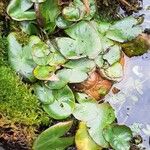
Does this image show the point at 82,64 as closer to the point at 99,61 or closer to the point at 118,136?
the point at 99,61

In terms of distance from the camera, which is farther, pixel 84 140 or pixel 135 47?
pixel 135 47

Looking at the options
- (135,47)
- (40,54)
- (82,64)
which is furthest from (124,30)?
(40,54)

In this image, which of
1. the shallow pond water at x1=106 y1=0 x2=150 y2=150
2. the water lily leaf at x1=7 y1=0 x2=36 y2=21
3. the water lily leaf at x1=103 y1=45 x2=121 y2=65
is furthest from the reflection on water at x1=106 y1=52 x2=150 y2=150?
the water lily leaf at x1=7 y1=0 x2=36 y2=21

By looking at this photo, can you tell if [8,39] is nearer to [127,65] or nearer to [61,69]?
[61,69]

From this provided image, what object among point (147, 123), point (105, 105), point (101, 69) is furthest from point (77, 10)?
point (147, 123)

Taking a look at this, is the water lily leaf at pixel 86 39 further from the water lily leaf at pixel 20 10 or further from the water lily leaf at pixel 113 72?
the water lily leaf at pixel 20 10

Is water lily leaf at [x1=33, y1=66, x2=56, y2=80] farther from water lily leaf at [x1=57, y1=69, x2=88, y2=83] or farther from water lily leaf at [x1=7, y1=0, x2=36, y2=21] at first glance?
water lily leaf at [x1=7, y1=0, x2=36, y2=21]
